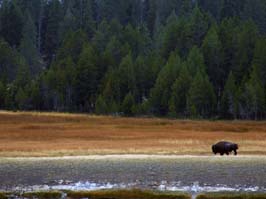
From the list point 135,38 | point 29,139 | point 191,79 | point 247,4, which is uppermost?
point 247,4

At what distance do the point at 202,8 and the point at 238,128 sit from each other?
97251 millimetres

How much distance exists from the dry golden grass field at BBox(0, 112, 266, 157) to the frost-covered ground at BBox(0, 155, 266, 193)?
4515 millimetres

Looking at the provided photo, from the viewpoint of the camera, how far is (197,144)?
53719mm

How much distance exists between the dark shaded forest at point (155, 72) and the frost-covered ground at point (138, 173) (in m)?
54.2

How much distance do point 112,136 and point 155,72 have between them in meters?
47.8

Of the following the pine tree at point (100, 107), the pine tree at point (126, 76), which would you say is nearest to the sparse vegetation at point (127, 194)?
the pine tree at point (100, 107)

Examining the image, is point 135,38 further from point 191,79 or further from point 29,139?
point 29,139

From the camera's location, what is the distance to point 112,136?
206 ft

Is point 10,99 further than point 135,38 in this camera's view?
No

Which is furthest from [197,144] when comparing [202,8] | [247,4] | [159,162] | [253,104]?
[202,8]

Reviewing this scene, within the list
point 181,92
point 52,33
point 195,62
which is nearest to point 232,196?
point 181,92

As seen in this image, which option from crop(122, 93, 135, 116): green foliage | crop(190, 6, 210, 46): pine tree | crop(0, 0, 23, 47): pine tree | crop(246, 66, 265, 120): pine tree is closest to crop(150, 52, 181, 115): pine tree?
crop(122, 93, 135, 116): green foliage

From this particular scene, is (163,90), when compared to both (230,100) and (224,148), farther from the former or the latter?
(224,148)

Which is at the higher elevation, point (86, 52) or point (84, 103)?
point (86, 52)
